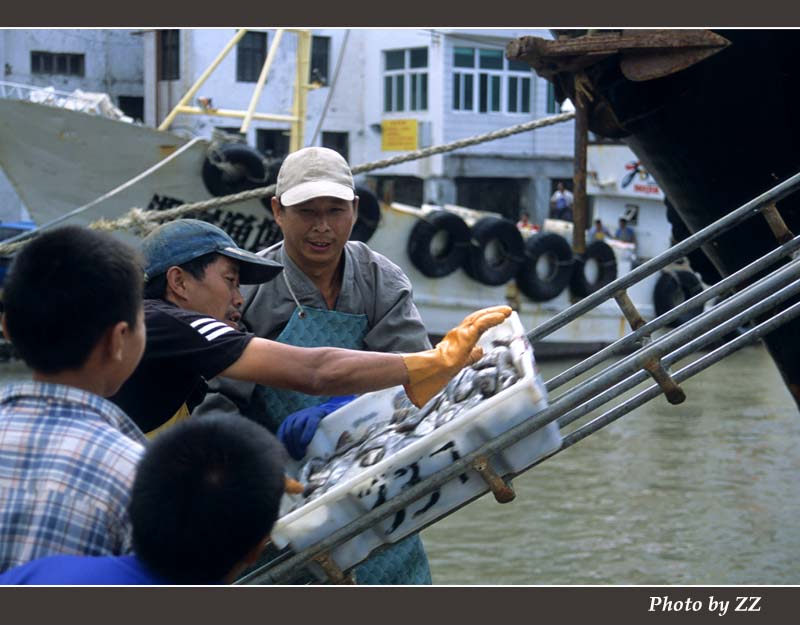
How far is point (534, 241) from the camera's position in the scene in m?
18.0

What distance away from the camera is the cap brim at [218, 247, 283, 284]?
280cm

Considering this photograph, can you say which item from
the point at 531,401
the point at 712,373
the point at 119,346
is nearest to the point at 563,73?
the point at 531,401

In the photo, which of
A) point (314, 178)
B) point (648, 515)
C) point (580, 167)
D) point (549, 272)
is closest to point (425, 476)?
point (314, 178)

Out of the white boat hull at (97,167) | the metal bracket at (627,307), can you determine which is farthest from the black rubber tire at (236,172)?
the metal bracket at (627,307)

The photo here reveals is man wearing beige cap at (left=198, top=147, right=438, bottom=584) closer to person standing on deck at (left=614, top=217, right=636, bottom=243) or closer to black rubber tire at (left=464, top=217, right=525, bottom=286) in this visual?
black rubber tire at (left=464, top=217, right=525, bottom=286)

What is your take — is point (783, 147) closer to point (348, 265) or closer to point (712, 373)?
point (348, 265)

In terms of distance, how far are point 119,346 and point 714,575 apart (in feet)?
19.4

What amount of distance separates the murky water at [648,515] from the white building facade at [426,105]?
14424mm

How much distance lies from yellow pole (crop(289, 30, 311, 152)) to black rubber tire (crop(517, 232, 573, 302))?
3.91 m

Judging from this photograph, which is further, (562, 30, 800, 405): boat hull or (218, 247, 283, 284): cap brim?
(562, 30, 800, 405): boat hull

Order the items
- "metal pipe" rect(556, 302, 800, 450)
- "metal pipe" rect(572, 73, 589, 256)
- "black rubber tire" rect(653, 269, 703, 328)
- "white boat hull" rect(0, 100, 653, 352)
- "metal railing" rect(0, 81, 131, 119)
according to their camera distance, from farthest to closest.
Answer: "black rubber tire" rect(653, 269, 703, 328) → "metal railing" rect(0, 81, 131, 119) → "white boat hull" rect(0, 100, 653, 352) → "metal pipe" rect(572, 73, 589, 256) → "metal pipe" rect(556, 302, 800, 450)

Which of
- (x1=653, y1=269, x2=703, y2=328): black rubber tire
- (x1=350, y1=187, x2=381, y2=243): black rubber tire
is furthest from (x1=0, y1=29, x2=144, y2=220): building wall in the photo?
(x1=653, y1=269, x2=703, y2=328): black rubber tire

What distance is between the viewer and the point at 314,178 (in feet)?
10.5

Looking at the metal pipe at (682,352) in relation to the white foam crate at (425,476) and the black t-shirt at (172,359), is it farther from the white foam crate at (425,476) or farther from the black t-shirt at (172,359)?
the black t-shirt at (172,359)
